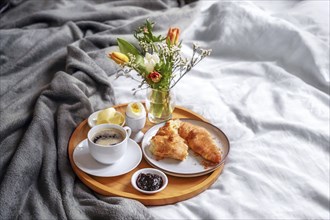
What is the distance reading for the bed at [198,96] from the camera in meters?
1.02

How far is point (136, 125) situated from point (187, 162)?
0.66 ft

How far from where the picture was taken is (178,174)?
3.53 ft

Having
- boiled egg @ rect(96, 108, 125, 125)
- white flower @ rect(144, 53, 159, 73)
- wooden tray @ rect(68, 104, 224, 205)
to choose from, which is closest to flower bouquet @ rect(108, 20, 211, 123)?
white flower @ rect(144, 53, 159, 73)

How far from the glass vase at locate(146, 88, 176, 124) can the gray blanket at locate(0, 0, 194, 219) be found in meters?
0.17

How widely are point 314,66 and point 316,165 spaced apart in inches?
18.4

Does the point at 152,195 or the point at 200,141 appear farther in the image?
the point at 200,141

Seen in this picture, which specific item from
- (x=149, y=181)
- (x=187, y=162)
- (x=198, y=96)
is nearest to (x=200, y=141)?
(x=187, y=162)

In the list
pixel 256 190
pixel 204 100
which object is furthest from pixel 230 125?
→ pixel 256 190

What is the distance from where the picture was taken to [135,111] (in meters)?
1.22

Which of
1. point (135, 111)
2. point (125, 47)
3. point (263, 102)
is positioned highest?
point (125, 47)

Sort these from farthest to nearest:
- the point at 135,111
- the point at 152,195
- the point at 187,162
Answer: the point at 135,111, the point at 187,162, the point at 152,195

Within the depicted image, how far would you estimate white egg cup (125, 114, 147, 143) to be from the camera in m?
1.21

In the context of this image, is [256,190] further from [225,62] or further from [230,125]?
[225,62]

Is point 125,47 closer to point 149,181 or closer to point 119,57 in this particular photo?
point 119,57
